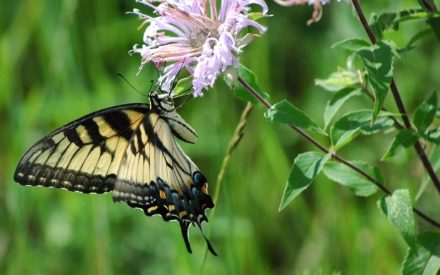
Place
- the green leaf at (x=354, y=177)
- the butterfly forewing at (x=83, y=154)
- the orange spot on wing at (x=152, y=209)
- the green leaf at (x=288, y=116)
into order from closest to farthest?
the green leaf at (x=288, y=116)
the green leaf at (x=354, y=177)
the butterfly forewing at (x=83, y=154)
the orange spot on wing at (x=152, y=209)

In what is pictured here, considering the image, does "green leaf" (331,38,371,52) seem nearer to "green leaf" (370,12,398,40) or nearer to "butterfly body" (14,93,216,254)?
"green leaf" (370,12,398,40)

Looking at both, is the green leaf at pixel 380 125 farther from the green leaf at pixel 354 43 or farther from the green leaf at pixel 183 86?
the green leaf at pixel 183 86

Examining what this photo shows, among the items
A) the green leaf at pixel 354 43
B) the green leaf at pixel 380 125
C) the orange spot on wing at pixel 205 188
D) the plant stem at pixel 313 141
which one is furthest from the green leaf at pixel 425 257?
the orange spot on wing at pixel 205 188

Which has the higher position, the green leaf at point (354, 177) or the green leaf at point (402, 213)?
the green leaf at point (354, 177)

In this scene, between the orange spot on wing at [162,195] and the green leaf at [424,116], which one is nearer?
the green leaf at [424,116]

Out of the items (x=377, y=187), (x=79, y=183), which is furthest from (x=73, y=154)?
(x=377, y=187)

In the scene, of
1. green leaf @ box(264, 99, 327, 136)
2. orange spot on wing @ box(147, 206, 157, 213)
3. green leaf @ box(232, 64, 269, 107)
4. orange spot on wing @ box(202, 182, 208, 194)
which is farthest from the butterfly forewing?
green leaf @ box(264, 99, 327, 136)
